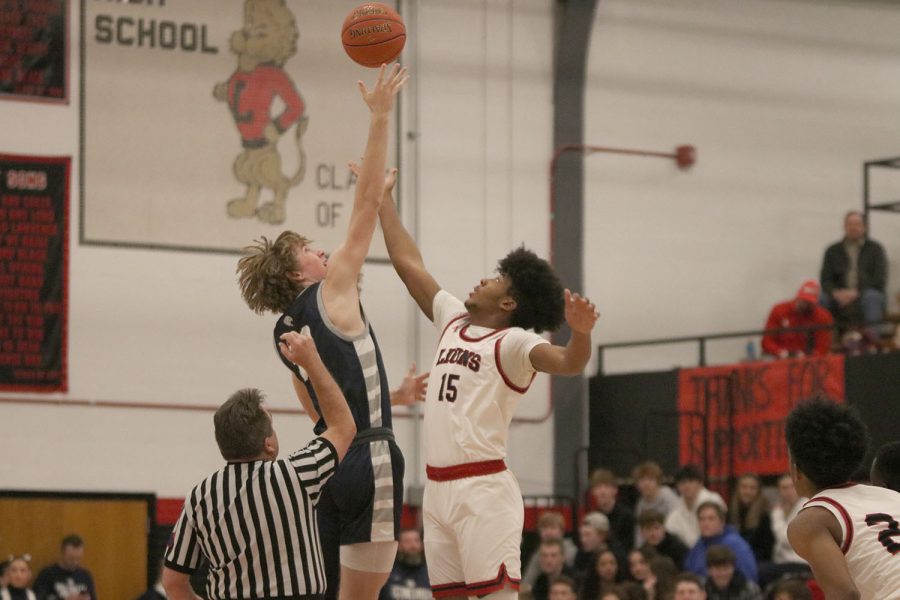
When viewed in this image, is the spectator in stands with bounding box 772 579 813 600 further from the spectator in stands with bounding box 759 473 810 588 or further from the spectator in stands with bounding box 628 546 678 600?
the spectator in stands with bounding box 759 473 810 588

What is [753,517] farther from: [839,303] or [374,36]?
[374,36]

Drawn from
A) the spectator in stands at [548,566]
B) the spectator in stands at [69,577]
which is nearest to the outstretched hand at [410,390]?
the spectator in stands at [548,566]

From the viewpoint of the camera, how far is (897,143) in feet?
69.3

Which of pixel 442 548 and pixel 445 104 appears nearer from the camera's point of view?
pixel 442 548

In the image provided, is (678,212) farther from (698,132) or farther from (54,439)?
(54,439)

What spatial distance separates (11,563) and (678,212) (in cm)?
951

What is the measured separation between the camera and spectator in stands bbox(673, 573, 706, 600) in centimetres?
1185

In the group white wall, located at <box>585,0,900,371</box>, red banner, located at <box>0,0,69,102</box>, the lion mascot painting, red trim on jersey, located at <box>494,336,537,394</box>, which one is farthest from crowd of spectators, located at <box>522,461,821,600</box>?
red banner, located at <box>0,0,69,102</box>

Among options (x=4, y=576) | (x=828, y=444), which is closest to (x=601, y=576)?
(x=4, y=576)

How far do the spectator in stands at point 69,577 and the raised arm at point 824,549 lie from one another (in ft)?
38.7

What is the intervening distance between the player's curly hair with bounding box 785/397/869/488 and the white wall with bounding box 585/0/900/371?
13452 mm

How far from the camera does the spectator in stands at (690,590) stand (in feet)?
38.9

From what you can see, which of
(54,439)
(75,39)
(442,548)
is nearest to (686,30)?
(75,39)

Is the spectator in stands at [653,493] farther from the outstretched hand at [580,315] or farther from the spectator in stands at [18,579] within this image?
the outstretched hand at [580,315]
